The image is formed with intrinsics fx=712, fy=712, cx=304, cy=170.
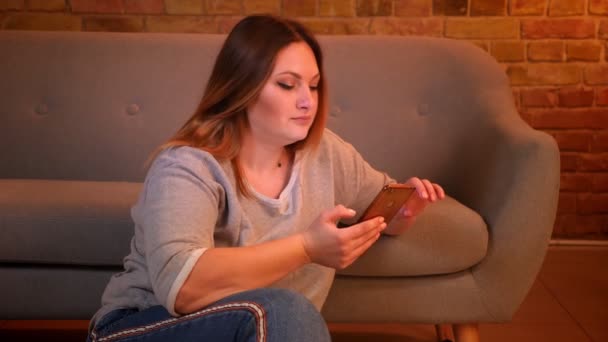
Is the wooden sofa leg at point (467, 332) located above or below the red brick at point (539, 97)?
below

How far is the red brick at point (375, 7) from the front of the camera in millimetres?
2678

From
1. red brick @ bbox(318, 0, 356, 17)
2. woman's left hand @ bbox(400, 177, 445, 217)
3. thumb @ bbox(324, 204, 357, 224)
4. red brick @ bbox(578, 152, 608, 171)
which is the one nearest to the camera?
thumb @ bbox(324, 204, 357, 224)

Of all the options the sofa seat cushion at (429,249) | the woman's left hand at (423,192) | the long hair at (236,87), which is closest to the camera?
the long hair at (236,87)

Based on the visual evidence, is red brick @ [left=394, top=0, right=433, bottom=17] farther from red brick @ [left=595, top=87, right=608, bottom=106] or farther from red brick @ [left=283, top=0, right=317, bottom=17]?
red brick @ [left=595, top=87, right=608, bottom=106]

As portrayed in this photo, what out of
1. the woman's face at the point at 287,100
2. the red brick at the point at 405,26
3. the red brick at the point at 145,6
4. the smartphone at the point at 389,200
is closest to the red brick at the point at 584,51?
the red brick at the point at 405,26

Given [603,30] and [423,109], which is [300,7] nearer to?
[423,109]

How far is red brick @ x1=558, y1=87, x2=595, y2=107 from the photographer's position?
2746 mm

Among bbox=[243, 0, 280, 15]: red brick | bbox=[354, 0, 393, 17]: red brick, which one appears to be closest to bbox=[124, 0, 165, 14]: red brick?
bbox=[243, 0, 280, 15]: red brick

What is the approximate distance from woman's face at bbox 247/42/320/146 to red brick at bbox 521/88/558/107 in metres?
1.70

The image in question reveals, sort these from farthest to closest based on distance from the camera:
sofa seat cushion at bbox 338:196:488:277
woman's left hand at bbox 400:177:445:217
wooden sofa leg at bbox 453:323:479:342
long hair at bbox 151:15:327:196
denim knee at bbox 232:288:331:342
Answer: wooden sofa leg at bbox 453:323:479:342 < sofa seat cushion at bbox 338:196:488:277 < woman's left hand at bbox 400:177:445:217 < long hair at bbox 151:15:327:196 < denim knee at bbox 232:288:331:342

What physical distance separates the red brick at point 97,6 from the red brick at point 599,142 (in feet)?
6.16

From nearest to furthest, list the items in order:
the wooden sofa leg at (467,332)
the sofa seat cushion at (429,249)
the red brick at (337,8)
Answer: the sofa seat cushion at (429,249) → the wooden sofa leg at (467,332) → the red brick at (337,8)

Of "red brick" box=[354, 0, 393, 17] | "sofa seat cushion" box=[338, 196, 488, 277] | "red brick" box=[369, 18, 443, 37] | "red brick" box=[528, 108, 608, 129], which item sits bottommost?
"red brick" box=[528, 108, 608, 129]

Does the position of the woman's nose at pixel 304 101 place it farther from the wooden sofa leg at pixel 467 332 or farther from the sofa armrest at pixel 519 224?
the wooden sofa leg at pixel 467 332
